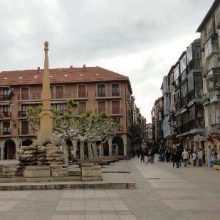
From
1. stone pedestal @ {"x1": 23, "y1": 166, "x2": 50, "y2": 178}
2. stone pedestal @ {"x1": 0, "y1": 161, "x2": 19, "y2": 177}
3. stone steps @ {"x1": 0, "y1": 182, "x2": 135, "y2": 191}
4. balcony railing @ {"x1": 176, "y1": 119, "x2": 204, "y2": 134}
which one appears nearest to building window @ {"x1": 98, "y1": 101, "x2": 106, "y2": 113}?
balcony railing @ {"x1": 176, "y1": 119, "x2": 204, "y2": 134}

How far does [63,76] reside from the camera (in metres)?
86.9

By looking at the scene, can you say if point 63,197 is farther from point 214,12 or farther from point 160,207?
point 214,12

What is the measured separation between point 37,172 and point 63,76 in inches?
2621

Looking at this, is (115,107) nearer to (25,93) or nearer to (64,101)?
(64,101)

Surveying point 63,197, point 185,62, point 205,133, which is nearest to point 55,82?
point 185,62

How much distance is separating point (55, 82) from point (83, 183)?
66.3m

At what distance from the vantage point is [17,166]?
2309cm

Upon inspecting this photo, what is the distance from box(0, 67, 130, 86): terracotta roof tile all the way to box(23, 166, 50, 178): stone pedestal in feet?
207

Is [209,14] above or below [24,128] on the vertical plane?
above

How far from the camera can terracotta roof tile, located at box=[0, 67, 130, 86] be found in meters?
84.8

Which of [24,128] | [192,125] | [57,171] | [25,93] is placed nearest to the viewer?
[57,171]

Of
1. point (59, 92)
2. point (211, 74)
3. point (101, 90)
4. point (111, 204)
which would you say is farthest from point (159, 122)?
point (111, 204)

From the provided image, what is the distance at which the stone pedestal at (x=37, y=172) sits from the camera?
69.2 ft

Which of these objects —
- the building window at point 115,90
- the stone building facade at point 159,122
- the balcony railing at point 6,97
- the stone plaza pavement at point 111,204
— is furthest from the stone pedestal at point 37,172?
the stone building facade at point 159,122
